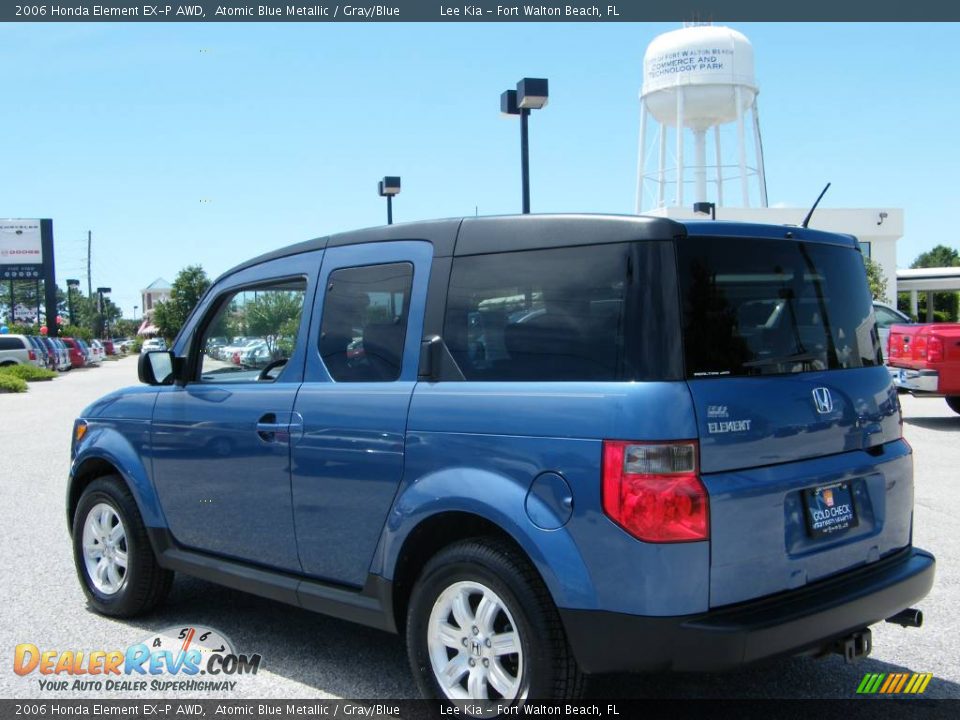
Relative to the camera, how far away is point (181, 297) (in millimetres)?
76125

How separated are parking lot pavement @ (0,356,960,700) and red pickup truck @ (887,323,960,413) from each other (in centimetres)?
581

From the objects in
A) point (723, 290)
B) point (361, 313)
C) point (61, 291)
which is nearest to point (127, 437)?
point (361, 313)

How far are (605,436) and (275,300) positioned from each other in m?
2.28

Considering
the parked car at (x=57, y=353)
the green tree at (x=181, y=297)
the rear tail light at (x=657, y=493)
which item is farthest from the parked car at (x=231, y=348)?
the green tree at (x=181, y=297)

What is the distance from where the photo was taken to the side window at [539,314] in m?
3.47

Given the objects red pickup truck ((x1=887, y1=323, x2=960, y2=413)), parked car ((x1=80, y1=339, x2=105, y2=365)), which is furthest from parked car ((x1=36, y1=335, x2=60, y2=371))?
red pickup truck ((x1=887, y1=323, x2=960, y2=413))

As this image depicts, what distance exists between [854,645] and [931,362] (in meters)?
11.1

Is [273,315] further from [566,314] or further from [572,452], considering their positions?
[572,452]

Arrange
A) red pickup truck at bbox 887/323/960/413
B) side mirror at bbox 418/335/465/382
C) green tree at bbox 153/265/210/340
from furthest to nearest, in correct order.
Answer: green tree at bbox 153/265/210/340
red pickup truck at bbox 887/323/960/413
side mirror at bbox 418/335/465/382

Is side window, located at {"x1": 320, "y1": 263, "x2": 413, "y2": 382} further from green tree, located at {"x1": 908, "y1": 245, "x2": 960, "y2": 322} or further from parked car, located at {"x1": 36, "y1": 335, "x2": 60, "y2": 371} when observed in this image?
green tree, located at {"x1": 908, "y1": 245, "x2": 960, "y2": 322}

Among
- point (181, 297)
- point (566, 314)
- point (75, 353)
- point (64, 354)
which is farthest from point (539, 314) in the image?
point (181, 297)

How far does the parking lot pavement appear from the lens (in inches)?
170

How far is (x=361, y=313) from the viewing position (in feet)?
14.4

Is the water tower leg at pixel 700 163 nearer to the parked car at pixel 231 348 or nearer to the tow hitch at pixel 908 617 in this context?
the parked car at pixel 231 348
